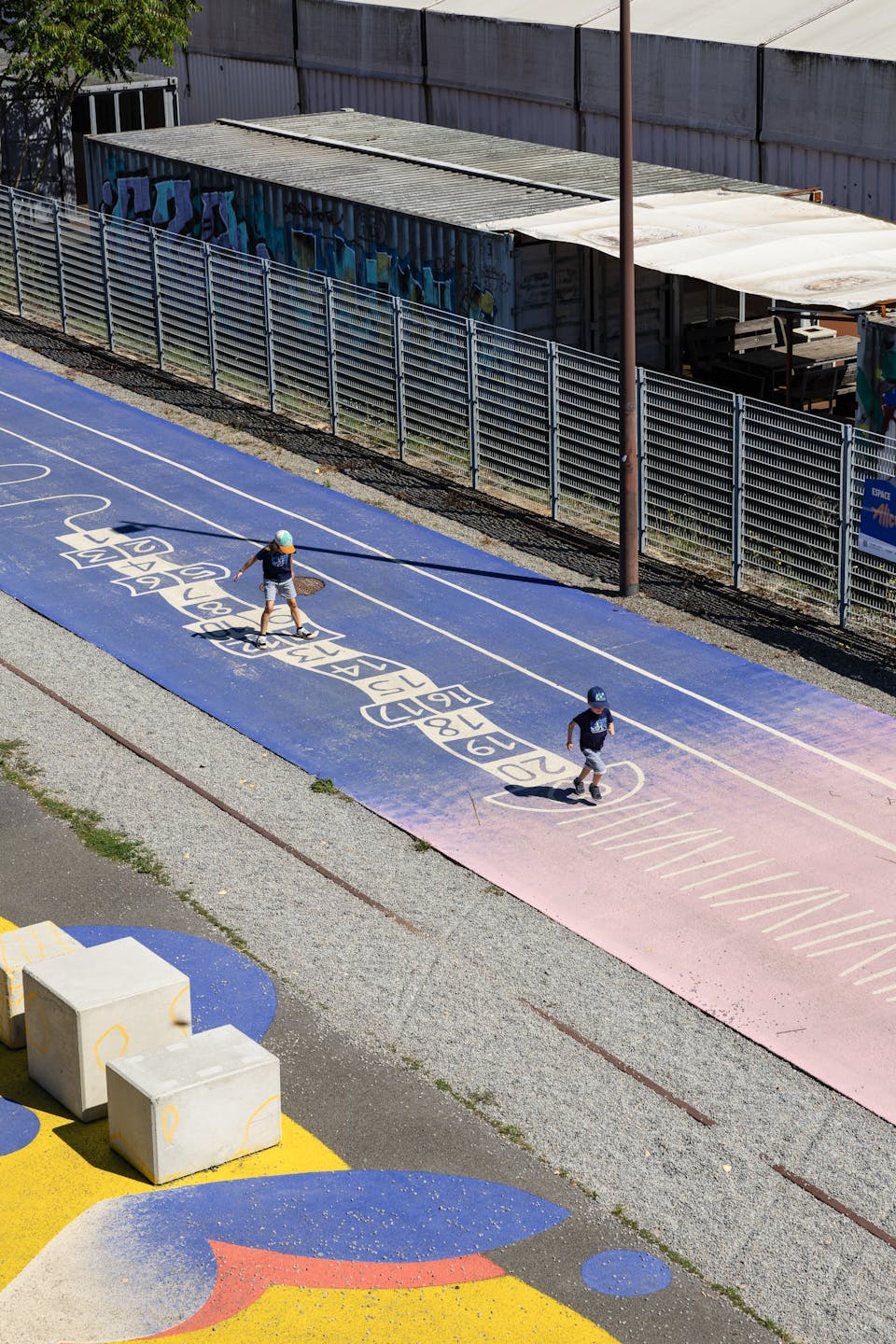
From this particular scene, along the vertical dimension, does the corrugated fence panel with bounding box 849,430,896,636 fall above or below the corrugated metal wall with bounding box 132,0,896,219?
below

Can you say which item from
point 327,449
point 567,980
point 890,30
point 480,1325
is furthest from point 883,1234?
point 890,30

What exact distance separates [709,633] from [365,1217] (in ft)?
37.5

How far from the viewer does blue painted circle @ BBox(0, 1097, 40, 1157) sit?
492 inches

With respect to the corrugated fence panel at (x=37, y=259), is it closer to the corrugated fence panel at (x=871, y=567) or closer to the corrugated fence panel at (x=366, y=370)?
the corrugated fence panel at (x=366, y=370)

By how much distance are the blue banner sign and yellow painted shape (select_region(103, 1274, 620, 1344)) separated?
12.1 meters

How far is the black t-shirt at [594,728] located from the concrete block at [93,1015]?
5.45 m

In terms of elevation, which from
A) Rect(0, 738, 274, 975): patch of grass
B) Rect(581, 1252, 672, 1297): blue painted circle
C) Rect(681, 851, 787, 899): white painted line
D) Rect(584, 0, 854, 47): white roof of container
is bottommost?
Rect(581, 1252, 672, 1297): blue painted circle

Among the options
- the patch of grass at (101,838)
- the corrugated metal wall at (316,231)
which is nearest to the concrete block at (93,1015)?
the patch of grass at (101,838)

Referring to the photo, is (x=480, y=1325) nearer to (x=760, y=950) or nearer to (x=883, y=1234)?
(x=883, y=1234)

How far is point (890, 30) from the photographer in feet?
110

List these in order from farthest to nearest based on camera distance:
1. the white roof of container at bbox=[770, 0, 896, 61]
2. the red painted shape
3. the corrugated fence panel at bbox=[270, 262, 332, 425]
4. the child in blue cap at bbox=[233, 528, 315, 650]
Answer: the white roof of container at bbox=[770, 0, 896, 61] < the corrugated fence panel at bbox=[270, 262, 332, 425] < the child in blue cap at bbox=[233, 528, 315, 650] < the red painted shape

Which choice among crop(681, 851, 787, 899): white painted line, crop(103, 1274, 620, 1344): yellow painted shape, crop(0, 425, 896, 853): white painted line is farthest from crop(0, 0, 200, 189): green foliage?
crop(103, 1274, 620, 1344): yellow painted shape

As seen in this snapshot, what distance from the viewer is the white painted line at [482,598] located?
18703 millimetres

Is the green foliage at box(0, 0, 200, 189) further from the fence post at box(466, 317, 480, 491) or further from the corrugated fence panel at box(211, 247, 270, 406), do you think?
the fence post at box(466, 317, 480, 491)
